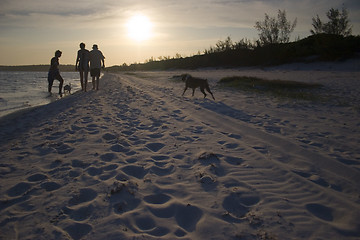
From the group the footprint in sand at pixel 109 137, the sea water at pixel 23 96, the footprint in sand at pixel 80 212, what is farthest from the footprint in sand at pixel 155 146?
the sea water at pixel 23 96

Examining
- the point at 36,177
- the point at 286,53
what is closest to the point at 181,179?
the point at 36,177

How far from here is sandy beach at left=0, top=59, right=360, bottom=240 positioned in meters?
2.06

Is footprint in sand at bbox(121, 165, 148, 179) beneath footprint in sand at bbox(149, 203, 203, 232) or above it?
above

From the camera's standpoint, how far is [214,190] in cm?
266

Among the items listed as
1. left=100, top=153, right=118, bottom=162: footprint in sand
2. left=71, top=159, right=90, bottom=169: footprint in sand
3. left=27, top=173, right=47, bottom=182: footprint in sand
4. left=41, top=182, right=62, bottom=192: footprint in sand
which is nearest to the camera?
left=41, top=182, right=62, bottom=192: footprint in sand

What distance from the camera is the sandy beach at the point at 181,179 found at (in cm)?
206

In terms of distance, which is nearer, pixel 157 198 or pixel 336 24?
pixel 157 198

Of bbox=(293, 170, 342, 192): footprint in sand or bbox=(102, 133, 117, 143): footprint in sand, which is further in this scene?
bbox=(102, 133, 117, 143): footprint in sand

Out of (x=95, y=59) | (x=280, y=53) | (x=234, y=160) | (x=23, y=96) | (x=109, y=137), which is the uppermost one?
(x=280, y=53)

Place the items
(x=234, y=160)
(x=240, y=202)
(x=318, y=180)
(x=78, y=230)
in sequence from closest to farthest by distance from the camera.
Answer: (x=78, y=230), (x=240, y=202), (x=318, y=180), (x=234, y=160)

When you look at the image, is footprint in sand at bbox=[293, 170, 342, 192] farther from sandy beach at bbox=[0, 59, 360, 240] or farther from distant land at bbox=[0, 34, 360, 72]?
distant land at bbox=[0, 34, 360, 72]

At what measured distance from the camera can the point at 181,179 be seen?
2.95 meters

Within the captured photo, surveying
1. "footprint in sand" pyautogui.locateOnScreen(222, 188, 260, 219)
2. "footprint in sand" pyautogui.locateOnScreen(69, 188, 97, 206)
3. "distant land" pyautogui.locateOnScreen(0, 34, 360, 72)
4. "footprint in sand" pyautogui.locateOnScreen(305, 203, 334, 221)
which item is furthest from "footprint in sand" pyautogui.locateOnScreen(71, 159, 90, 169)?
"distant land" pyautogui.locateOnScreen(0, 34, 360, 72)

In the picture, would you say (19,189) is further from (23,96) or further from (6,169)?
(23,96)
